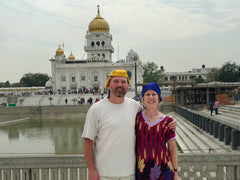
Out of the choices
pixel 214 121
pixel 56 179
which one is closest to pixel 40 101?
pixel 214 121

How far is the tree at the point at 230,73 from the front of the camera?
6094 centimetres

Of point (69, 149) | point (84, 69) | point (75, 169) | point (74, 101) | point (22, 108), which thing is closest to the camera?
point (75, 169)

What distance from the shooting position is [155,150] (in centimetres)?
332

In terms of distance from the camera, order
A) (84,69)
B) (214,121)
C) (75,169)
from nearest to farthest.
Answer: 1. (75,169)
2. (214,121)
3. (84,69)

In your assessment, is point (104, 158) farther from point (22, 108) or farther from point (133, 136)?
point (22, 108)

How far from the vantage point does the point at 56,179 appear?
173 inches

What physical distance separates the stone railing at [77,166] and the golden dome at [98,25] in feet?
205

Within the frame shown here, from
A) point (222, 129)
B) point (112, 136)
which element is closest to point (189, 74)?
point (222, 129)

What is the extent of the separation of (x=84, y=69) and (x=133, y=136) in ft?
183

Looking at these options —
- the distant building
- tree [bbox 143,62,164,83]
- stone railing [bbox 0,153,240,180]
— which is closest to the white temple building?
tree [bbox 143,62,164,83]

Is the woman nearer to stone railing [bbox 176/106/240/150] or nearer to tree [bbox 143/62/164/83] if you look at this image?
stone railing [bbox 176/106/240/150]

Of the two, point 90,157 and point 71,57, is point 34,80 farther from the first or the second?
point 90,157

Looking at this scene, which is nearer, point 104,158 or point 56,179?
point 104,158

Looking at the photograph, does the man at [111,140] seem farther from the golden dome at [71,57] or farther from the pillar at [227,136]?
the golden dome at [71,57]
